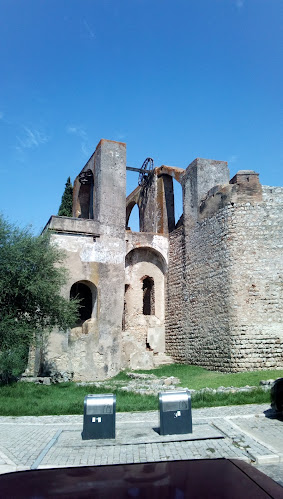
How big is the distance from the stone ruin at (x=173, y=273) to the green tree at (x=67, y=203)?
12.4 feet

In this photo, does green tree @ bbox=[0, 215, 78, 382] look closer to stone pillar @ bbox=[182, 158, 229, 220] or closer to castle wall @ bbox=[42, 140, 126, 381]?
castle wall @ bbox=[42, 140, 126, 381]

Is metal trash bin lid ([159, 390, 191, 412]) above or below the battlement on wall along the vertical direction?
below

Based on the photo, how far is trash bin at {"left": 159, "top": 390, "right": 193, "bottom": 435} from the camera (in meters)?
6.71

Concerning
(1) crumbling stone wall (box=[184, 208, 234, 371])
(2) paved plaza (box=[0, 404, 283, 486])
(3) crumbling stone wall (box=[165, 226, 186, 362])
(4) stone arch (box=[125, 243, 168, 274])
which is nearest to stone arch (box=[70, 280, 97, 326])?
(4) stone arch (box=[125, 243, 168, 274])

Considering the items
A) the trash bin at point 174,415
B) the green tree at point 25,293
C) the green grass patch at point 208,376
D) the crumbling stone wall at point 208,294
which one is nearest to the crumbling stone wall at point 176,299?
the crumbling stone wall at point 208,294

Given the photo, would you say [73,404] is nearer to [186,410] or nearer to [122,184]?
[186,410]

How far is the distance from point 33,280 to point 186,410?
852 cm

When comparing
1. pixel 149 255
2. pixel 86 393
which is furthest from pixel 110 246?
pixel 86 393

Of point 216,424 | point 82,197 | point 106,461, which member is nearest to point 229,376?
point 216,424

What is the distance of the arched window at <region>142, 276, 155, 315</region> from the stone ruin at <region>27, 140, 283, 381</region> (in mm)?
86

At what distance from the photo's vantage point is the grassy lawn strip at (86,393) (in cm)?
924

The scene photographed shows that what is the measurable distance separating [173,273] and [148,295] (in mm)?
3005

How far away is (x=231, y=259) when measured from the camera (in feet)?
50.8

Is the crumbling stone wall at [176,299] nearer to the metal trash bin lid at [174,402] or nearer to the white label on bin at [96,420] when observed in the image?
the metal trash bin lid at [174,402]
